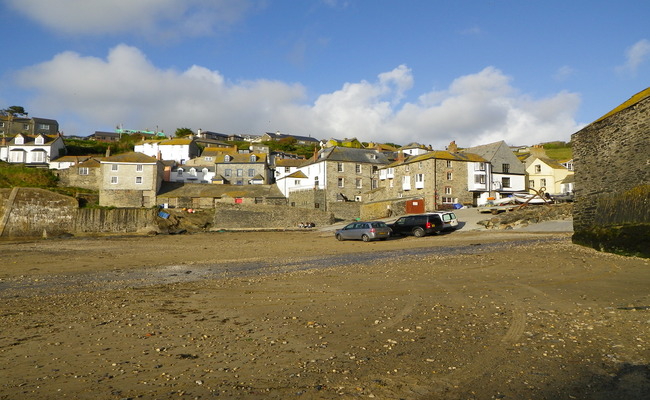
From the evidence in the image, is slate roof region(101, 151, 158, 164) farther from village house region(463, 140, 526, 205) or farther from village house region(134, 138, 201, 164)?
village house region(463, 140, 526, 205)

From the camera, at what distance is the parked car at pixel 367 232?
2947cm

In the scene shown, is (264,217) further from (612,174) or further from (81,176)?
(612,174)

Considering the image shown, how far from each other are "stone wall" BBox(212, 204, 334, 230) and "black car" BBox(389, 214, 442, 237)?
22.7m

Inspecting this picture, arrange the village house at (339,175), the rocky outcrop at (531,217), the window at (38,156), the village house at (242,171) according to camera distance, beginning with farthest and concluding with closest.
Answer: the village house at (242,171), the window at (38,156), the village house at (339,175), the rocky outcrop at (531,217)

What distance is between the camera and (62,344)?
669 cm

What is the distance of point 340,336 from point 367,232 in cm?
2292

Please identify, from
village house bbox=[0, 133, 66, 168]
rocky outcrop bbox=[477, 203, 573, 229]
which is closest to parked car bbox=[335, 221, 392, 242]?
rocky outcrop bbox=[477, 203, 573, 229]

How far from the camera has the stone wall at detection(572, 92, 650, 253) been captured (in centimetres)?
1614

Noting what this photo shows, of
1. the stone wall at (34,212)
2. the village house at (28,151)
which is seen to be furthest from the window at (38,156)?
the stone wall at (34,212)

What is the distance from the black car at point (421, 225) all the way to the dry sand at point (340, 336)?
17.2m

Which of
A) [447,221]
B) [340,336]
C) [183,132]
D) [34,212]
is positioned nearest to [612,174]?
[447,221]

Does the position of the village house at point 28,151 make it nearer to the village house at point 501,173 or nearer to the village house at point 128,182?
the village house at point 128,182

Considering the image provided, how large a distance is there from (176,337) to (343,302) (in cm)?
390

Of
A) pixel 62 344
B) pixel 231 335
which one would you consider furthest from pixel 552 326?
pixel 62 344
